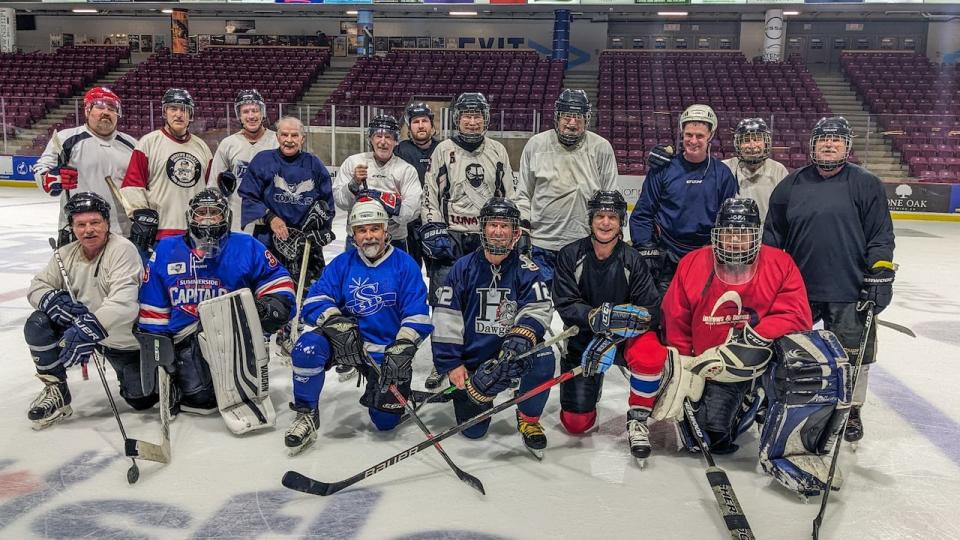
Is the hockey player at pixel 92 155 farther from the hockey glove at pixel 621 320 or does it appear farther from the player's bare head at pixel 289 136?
the hockey glove at pixel 621 320

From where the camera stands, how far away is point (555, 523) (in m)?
2.32

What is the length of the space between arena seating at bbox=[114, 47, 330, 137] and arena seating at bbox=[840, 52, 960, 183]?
10.9m

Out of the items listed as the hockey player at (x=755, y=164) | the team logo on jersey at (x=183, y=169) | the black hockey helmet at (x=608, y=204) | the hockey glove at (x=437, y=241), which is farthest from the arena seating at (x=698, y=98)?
the black hockey helmet at (x=608, y=204)

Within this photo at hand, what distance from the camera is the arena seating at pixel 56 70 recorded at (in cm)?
1664

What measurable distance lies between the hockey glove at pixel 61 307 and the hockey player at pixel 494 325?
1392 mm

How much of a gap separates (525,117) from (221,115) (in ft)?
15.5

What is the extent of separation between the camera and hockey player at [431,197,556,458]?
2855 millimetres

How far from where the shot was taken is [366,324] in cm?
306

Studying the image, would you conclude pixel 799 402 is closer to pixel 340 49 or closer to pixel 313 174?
pixel 313 174

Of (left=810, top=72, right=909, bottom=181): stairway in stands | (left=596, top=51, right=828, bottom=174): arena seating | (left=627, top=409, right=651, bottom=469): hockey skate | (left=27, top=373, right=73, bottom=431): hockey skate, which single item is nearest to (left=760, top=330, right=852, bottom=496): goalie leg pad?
(left=627, top=409, right=651, bottom=469): hockey skate

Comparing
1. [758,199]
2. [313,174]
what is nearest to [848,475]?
[758,199]

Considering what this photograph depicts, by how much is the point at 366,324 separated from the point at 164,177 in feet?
5.24

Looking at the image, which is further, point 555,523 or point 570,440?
point 570,440

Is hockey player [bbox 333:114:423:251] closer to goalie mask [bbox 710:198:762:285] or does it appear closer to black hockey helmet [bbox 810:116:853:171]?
goalie mask [bbox 710:198:762:285]
